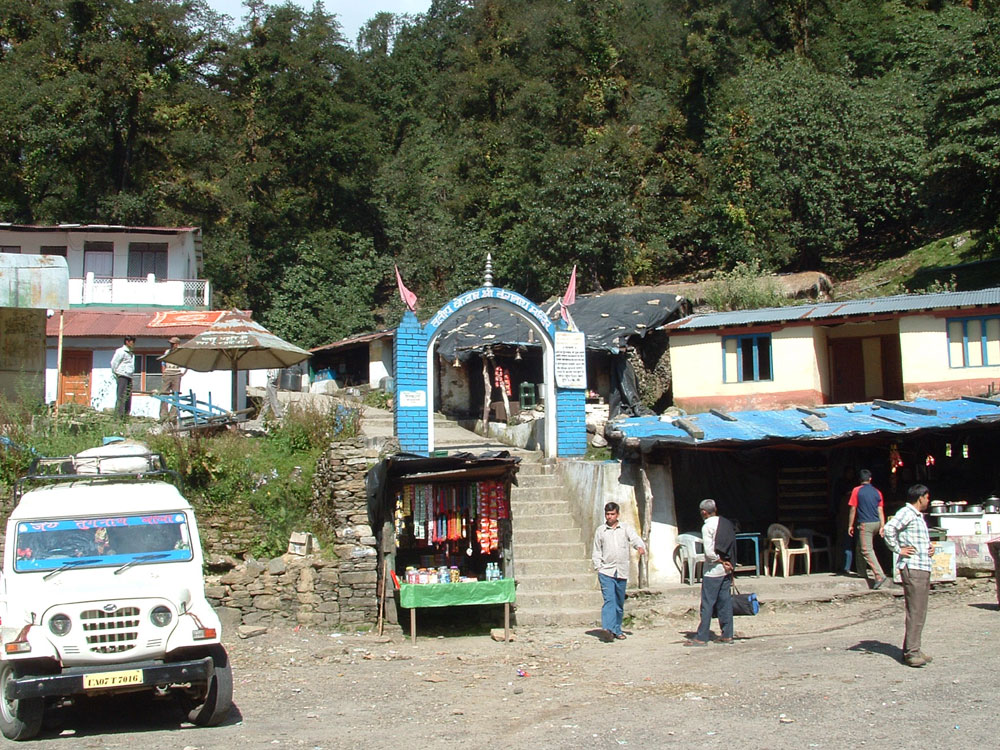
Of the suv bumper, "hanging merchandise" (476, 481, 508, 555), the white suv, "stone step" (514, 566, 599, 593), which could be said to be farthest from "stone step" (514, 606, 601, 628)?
the suv bumper

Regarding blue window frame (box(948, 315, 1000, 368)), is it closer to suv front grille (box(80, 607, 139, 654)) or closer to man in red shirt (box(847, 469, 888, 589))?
man in red shirt (box(847, 469, 888, 589))

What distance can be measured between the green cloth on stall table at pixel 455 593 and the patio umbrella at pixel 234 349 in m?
6.60

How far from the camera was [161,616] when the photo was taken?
786 centimetres

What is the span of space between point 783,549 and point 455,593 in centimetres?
545

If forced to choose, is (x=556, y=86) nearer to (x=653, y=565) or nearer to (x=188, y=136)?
(x=188, y=136)

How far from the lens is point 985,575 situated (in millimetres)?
13422

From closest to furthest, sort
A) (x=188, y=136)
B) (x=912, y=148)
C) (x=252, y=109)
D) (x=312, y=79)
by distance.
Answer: (x=912, y=148) < (x=188, y=136) < (x=312, y=79) < (x=252, y=109)

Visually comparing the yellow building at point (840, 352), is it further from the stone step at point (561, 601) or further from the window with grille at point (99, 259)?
the window with grille at point (99, 259)

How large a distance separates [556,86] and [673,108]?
5.30 meters

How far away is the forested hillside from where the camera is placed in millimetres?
30391

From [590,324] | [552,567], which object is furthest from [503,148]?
[552,567]

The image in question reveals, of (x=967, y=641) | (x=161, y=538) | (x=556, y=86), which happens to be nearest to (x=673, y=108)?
(x=556, y=86)

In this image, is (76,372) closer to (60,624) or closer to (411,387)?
(411,387)

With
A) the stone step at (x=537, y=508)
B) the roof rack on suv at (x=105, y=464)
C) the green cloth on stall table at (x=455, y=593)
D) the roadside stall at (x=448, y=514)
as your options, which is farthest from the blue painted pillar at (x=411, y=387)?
the roof rack on suv at (x=105, y=464)
